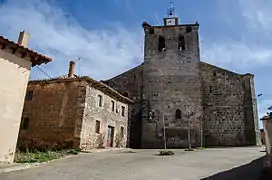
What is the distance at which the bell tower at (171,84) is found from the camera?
893 inches

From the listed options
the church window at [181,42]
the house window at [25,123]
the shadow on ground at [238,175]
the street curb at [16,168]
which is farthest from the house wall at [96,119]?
the church window at [181,42]

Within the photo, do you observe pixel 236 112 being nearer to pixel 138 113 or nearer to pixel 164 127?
pixel 164 127

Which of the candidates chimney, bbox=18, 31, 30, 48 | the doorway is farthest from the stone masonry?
chimney, bbox=18, 31, 30, 48

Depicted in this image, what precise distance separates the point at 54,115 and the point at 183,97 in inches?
501

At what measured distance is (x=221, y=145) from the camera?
72.3 feet

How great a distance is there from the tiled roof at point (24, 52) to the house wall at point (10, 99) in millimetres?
240

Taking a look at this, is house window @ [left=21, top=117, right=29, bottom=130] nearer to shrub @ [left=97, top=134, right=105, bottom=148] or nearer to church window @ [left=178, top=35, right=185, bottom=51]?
shrub @ [left=97, top=134, right=105, bottom=148]

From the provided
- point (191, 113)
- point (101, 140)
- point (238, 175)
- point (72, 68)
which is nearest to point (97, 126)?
point (101, 140)

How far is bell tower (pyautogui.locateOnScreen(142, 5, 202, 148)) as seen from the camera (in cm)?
2268

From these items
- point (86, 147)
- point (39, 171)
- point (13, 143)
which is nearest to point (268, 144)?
point (39, 171)

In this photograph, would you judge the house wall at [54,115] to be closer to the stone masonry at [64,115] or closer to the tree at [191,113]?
the stone masonry at [64,115]

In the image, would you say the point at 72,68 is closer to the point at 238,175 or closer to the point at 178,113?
the point at 178,113

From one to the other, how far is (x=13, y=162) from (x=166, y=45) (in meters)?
19.6

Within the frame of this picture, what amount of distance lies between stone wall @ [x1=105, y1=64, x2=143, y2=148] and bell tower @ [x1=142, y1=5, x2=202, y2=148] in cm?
65
